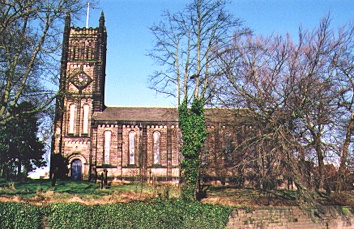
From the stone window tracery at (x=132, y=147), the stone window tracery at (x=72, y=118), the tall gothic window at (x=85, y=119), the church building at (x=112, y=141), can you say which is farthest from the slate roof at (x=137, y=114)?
the stone window tracery at (x=72, y=118)

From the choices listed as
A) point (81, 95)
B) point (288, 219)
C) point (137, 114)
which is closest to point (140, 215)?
point (288, 219)

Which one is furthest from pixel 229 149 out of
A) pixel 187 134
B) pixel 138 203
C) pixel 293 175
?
pixel 138 203

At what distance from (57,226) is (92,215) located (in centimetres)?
144

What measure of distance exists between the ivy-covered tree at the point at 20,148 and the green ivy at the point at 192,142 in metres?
17.5

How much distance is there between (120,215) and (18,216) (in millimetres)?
4053

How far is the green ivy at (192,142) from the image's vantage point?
19.2 meters

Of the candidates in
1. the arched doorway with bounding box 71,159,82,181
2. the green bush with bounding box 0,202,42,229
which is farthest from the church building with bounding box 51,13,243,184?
the green bush with bounding box 0,202,42,229

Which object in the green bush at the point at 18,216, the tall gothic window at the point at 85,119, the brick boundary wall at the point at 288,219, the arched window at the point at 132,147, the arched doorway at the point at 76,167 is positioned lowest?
the brick boundary wall at the point at 288,219

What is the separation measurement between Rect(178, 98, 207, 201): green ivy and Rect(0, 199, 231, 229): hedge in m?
2.52

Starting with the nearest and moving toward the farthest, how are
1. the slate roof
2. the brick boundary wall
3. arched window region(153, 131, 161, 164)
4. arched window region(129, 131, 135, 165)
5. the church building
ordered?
1. the brick boundary wall
2. the church building
3. arched window region(129, 131, 135, 165)
4. arched window region(153, 131, 161, 164)
5. the slate roof

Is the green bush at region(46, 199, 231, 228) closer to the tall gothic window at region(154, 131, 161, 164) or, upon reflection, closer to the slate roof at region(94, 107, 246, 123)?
the slate roof at region(94, 107, 246, 123)

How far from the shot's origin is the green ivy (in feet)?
63.1

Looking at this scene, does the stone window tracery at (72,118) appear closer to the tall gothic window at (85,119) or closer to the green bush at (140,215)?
the tall gothic window at (85,119)

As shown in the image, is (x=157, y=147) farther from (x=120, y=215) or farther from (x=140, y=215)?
(x=120, y=215)
